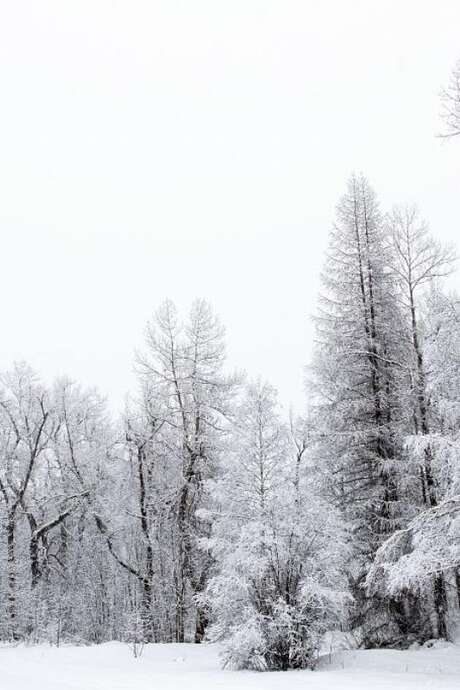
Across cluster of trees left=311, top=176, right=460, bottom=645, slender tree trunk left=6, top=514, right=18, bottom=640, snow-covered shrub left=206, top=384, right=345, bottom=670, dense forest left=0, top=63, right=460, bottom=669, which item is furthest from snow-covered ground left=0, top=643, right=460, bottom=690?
slender tree trunk left=6, top=514, right=18, bottom=640

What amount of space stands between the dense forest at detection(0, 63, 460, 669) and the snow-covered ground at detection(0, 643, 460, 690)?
3.86 feet

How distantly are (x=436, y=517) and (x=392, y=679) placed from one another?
10.5ft

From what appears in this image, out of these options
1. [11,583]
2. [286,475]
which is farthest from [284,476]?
[11,583]

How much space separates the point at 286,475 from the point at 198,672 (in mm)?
5276

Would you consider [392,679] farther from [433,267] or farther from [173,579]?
[173,579]

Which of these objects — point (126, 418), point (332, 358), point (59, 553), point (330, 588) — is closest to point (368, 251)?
point (332, 358)

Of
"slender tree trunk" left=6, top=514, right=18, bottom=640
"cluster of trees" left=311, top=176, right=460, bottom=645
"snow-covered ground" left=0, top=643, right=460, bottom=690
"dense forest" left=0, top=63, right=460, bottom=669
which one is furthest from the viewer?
"slender tree trunk" left=6, top=514, right=18, bottom=640

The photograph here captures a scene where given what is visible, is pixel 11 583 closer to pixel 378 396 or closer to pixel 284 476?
pixel 284 476

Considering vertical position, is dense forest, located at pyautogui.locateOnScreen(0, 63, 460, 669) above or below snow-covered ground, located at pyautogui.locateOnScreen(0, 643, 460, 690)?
above

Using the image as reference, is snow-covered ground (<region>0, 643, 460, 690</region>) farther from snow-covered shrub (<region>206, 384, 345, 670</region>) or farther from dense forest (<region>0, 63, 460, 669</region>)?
dense forest (<region>0, 63, 460, 669</region>)

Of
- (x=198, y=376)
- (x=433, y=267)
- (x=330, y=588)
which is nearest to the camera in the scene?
(x=330, y=588)

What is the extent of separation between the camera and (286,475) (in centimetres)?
1656

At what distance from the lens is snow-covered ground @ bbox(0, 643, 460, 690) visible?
1000 centimetres

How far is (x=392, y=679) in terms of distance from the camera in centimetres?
1152
